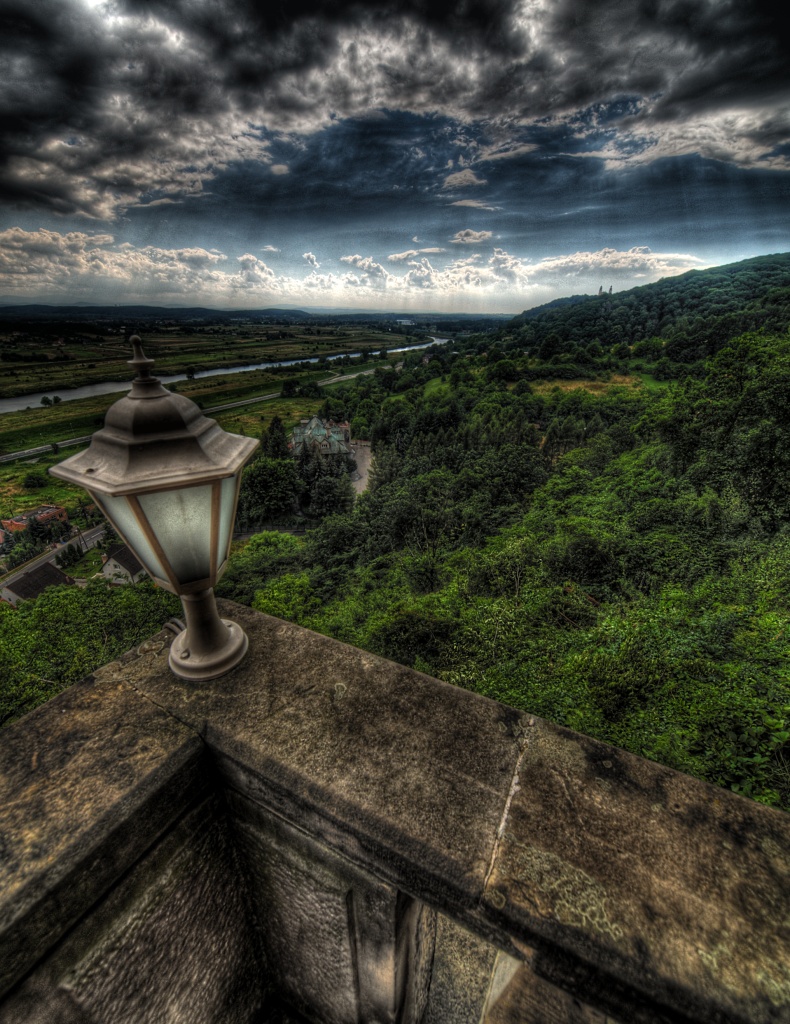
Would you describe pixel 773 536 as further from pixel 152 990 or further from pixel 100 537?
pixel 100 537

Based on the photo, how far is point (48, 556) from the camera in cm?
3744

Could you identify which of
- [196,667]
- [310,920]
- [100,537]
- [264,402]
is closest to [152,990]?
[310,920]

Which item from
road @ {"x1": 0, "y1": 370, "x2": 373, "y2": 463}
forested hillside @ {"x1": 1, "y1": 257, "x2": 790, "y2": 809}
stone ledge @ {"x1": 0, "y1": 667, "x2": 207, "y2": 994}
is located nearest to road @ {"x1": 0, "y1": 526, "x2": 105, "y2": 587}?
road @ {"x1": 0, "y1": 370, "x2": 373, "y2": 463}

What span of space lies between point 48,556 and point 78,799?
157ft

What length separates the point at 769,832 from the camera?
4.37ft

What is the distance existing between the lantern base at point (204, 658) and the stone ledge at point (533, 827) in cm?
7

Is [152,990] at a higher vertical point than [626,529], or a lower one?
higher

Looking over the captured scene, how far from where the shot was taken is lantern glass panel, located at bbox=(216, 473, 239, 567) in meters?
1.66

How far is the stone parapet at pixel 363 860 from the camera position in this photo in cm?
113

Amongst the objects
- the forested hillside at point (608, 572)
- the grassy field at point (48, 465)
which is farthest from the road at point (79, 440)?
the forested hillside at point (608, 572)

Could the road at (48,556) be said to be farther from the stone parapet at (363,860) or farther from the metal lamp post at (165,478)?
the metal lamp post at (165,478)

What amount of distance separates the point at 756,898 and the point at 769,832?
0.82 ft

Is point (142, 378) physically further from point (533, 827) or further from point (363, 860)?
point (533, 827)

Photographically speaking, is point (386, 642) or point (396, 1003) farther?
point (386, 642)
